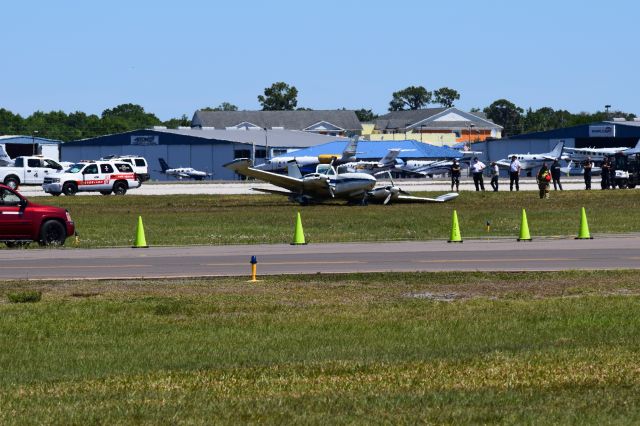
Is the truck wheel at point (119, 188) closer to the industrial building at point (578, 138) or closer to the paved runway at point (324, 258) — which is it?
the paved runway at point (324, 258)

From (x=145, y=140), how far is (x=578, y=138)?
48.0 metres

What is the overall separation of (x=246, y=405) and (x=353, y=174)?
4284 centimetres

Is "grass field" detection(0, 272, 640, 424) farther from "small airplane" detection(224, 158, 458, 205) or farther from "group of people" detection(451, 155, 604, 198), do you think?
"group of people" detection(451, 155, 604, 198)

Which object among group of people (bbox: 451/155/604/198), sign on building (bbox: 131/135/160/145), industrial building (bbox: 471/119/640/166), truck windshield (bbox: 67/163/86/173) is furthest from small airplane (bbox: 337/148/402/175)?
sign on building (bbox: 131/135/160/145)

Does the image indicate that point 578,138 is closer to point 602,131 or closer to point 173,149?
point 602,131

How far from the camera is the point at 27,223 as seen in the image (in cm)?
3125

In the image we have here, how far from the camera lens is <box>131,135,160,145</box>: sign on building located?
14050 centimetres

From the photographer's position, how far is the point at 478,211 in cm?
4694

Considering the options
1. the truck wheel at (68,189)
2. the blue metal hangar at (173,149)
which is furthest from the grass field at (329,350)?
the blue metal hangar at (173,149)

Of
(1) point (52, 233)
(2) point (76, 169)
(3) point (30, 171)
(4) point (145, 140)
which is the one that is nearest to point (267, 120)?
(4) point (145, 140)

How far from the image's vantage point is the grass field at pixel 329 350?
10.0 metres

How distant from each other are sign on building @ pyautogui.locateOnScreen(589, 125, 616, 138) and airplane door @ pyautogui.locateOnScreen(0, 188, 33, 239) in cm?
11052

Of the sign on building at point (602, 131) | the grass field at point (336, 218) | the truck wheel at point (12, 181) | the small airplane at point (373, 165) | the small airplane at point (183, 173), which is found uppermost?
the sign on building at point (602, 131)

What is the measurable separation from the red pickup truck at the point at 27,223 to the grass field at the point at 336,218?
1176 millimetres
